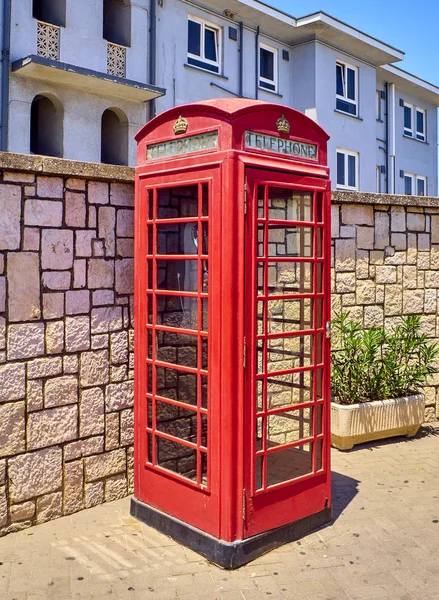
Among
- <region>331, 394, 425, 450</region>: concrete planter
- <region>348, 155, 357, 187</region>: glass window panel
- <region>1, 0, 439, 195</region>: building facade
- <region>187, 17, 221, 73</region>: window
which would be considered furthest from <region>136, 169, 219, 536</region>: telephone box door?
<region>348, 155, 357, 187</region>: glass window panel

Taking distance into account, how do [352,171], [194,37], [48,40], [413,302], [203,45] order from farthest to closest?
1. [352,171]
2. [203,45]
3. [194,37]
4. [48,40]
5. [413,302]

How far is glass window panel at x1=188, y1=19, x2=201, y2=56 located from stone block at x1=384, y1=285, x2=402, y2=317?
11.1 meters

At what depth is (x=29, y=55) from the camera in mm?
11797

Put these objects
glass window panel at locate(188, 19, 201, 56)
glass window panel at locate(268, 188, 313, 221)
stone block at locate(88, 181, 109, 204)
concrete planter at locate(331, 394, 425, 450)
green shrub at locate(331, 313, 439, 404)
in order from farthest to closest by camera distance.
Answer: glass window panel at locate(188, 19, 201, 56), green shrub at locate(331, 313, 439, 404), concrete planter at locate(331, 394, 425, 450), stone block at locate(88, 181, 109, 204), glass window panel at locate(268, 188, 313, 221)

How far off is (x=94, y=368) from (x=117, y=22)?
1199 cm

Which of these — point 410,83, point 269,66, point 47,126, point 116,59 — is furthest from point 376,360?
point 410,83

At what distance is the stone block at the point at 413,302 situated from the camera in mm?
6668

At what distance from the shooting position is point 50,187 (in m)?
4.12

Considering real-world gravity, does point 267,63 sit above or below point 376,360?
above

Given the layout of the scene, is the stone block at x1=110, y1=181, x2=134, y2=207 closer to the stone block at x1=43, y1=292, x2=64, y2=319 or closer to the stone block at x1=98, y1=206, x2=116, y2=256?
the stone block at x1=98, y1=206, x2=116, y2=256

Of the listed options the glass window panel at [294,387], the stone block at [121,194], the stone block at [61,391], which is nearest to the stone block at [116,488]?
the stone block at [61,391]

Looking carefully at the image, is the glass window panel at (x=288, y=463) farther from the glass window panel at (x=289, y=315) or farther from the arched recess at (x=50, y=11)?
the arched recess at (x=50, y=11)

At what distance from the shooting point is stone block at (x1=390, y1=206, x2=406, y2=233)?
6.50 metres

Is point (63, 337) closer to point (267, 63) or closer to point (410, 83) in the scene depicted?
point (267, 63)
